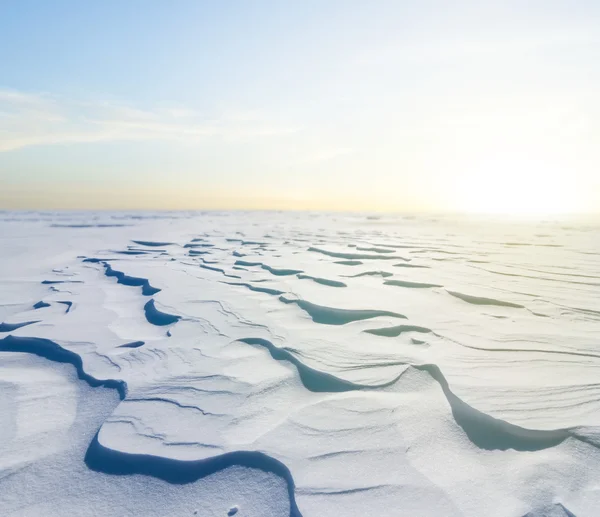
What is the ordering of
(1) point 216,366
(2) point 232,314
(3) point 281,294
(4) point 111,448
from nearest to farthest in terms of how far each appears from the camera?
(4) point 111,448 < (1) point 216,366 < (2) point 232,314 < (3) point 281,294

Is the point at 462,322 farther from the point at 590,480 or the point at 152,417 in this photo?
the point at 152,417


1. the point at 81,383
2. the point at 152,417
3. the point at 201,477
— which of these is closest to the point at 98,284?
the point at 81,383

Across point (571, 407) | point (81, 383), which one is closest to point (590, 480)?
point (571, 407)

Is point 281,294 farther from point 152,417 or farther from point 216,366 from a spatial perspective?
point 152,417

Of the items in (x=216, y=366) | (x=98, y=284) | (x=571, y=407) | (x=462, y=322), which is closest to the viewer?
(x=571, y=407)

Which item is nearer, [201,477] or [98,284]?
[201,477]

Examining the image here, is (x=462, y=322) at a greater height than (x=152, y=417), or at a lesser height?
greater
